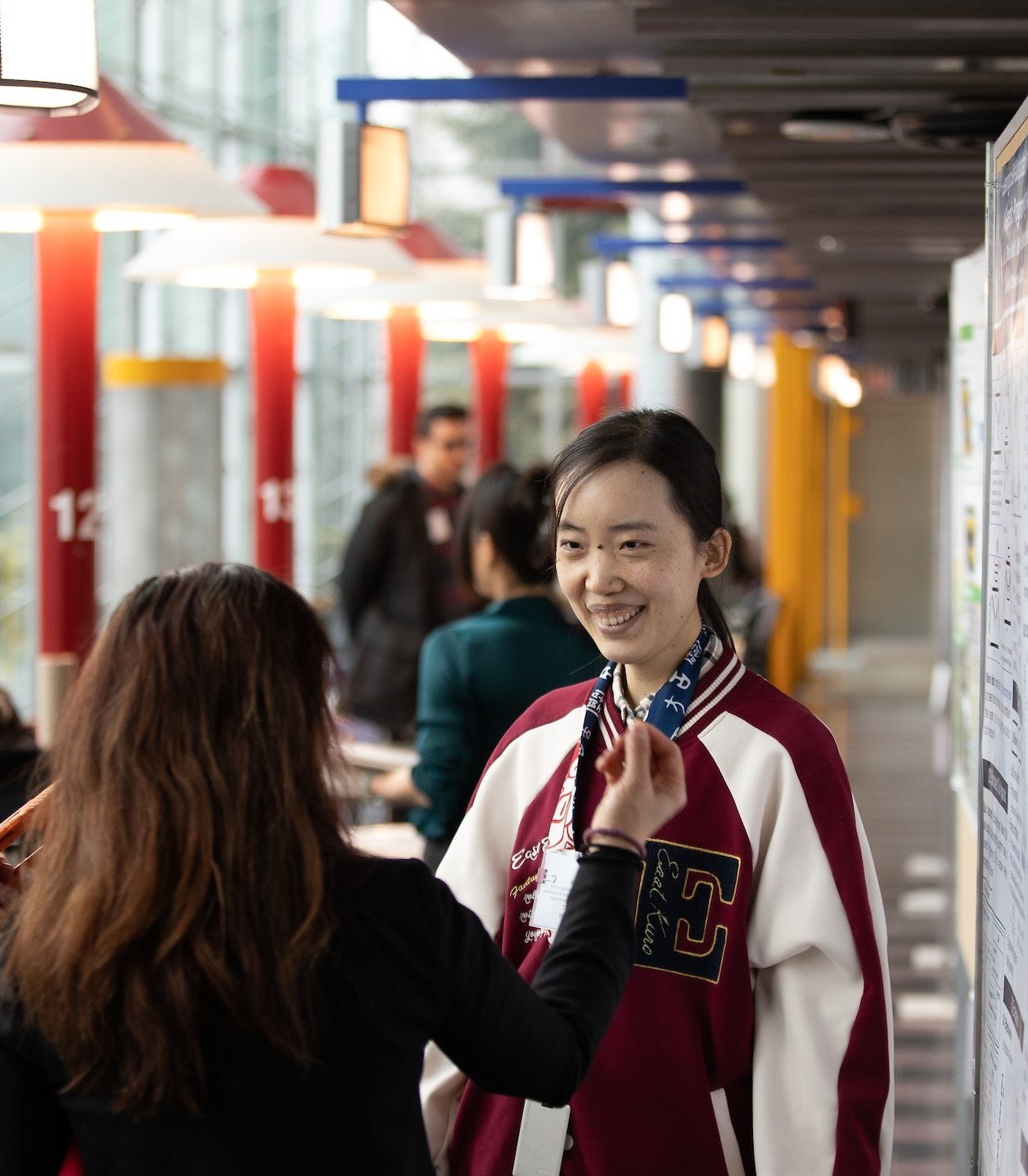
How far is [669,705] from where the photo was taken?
6.63 feet

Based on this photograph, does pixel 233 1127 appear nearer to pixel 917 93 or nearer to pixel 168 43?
pixel 917 93

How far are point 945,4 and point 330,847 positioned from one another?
194cm

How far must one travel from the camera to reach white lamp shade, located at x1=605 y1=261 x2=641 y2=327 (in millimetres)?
8867

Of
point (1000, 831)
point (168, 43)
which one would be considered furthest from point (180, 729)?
point (168, 43)

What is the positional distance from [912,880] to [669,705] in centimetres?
611

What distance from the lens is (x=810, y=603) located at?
18.7 m

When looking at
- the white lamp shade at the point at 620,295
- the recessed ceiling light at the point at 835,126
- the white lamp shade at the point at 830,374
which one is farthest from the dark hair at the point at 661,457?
the white lamp shade at the point at 830,374

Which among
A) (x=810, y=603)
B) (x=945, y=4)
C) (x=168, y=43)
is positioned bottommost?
(x=810, y=603)

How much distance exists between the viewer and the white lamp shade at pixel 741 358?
1273 cm

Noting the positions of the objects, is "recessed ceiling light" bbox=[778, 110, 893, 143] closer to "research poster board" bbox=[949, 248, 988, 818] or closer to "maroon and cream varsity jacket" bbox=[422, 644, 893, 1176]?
"research poster board" bbox=[949, 248, 988, 818]

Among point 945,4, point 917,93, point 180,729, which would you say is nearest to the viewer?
point 180,729

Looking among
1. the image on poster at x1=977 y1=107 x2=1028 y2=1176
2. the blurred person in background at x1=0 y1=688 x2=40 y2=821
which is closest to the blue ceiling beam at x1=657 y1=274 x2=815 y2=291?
the blurred person in background at x1=0 y1=688 x2=40 y2=821

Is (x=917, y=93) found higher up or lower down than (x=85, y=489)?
higher up

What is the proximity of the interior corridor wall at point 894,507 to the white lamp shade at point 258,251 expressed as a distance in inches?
661
